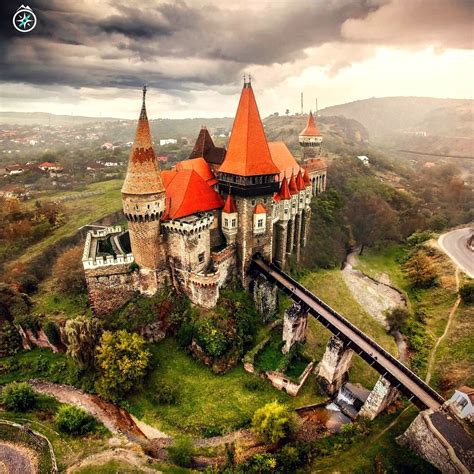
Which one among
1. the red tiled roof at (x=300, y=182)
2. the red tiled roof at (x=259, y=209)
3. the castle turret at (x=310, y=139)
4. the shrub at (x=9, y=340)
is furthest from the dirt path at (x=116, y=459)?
the castle turret at (x=310, y=139)

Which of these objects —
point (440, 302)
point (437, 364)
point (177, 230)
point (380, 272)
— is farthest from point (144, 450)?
point (380, 272)

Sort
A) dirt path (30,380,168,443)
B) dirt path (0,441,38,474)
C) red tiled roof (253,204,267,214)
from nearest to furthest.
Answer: dirt path (0,441,38,474) → dirt path (30,380,168,443) → red tiled roof (253,204,267,214)

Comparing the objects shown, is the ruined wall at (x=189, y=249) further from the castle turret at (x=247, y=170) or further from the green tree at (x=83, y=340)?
the green tree at (x=83, y=340)

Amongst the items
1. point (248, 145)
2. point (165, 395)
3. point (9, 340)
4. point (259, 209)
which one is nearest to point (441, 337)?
point (259, 209)

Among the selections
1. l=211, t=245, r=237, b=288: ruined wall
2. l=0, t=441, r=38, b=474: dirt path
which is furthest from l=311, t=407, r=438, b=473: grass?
l=0, t=441, r=38, b=474: dirt path

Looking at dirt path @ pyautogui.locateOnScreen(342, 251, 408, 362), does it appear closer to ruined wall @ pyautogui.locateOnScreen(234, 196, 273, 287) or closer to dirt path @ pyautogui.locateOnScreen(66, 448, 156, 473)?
ruined wall @ pyautogui.locateOnScreen(234, 196, 273, 287)

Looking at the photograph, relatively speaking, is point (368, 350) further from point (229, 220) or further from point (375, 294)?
point (375, 294)
